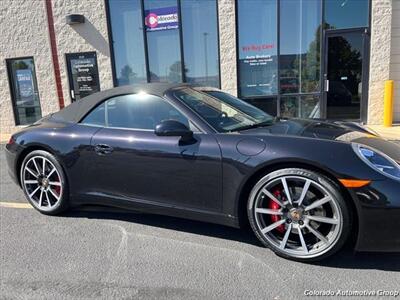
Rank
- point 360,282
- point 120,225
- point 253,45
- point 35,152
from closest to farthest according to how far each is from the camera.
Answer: point 360,282, point 120,225, point 35,152, point 253,45

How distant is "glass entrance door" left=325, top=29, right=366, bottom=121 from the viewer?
9000 millimetres

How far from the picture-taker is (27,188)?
4000 millimetres

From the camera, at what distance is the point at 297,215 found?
2695 mm

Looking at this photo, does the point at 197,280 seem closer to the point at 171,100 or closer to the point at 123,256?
the point at 123,256

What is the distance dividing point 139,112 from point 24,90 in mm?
9421

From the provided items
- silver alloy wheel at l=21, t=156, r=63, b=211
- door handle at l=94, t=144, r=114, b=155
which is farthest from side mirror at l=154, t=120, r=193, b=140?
silver alloy wheel at l=21, t=156, r=63, b=211

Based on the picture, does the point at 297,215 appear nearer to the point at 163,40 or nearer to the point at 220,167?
the point at 220,167

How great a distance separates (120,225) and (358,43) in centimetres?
794

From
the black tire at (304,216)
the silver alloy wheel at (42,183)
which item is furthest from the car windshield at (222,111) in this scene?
the silver alloy wheel at (42,183)

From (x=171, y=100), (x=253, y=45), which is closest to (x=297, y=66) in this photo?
(x=253, y=45)

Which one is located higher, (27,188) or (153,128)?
(153,128)

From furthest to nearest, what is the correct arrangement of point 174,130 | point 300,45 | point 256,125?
point 300,45 → point 256,125 → point 174,130

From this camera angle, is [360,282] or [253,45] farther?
[253,45]

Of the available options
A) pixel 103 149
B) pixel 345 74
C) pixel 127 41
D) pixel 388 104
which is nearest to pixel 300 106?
pixel 345 74
